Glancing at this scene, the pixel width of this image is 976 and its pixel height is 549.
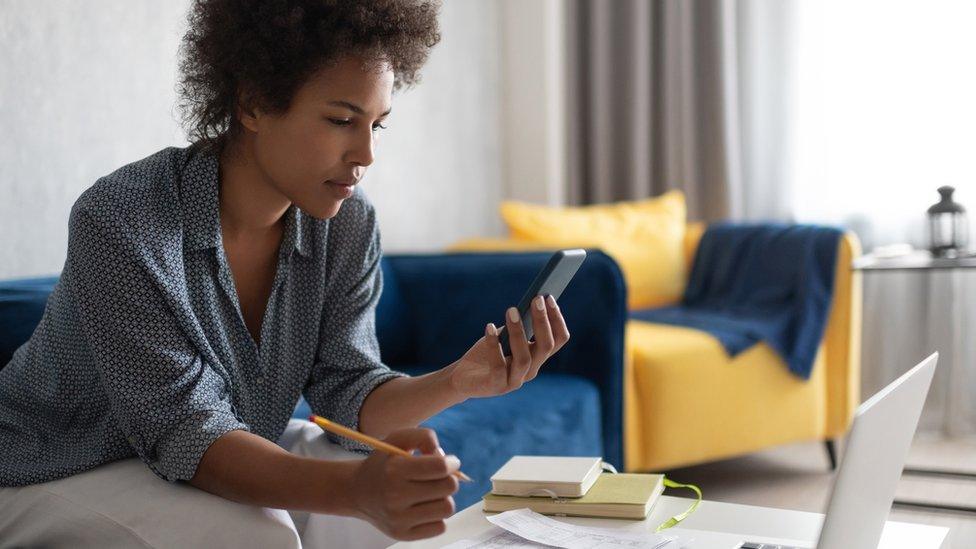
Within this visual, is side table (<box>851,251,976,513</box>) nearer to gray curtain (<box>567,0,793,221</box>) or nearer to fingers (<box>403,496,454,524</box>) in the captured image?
gray curtain (<box>567,0,793,221</box>)

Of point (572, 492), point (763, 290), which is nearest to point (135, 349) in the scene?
point (572, 492)

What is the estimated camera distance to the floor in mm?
2414

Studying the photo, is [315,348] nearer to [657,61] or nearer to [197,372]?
[197,372]

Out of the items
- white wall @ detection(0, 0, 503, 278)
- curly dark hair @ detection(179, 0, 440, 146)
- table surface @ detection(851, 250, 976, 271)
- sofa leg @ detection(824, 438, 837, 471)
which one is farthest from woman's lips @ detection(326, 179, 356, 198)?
sofa leg @ detection(824, 438, 837, 471)

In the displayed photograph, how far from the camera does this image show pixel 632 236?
10.5ft

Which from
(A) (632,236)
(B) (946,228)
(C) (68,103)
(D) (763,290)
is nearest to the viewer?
(C) (68,103)

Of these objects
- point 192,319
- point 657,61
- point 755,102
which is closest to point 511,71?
point 657,61

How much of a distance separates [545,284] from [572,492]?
9.6 inches

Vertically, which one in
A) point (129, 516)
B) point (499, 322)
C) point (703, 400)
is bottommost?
point (703, 400)

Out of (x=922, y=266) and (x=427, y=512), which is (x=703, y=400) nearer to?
(x=922, y=266)

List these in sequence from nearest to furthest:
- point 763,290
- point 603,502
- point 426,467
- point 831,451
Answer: point 426,467, point 603,502, point 831,451, point 763,290

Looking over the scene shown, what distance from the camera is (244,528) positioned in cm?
108

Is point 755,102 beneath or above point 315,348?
above

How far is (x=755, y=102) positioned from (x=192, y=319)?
2749 mm
